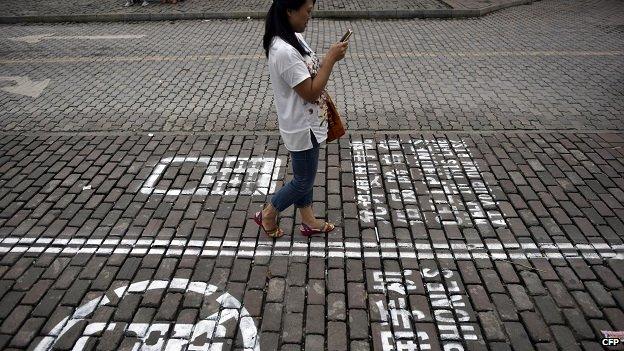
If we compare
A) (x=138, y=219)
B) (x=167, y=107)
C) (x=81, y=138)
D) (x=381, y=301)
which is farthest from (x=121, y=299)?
(x=167, y=107)

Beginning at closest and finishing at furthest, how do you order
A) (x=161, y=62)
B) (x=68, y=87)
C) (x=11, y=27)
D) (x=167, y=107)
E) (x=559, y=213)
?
(x=559, y=213)
(x=167, y=107)
(x=68, y=87)
(x=161, y=62)
(x=11, y=27)

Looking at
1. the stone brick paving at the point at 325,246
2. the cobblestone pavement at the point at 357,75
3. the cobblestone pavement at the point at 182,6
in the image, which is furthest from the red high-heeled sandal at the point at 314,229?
the cobblestone pavement at the point at 182,6

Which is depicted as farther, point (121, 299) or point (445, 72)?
point (445, 72)

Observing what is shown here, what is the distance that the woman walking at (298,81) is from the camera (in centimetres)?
312

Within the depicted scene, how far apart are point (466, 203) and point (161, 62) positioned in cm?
725

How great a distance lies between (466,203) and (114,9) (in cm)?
1257

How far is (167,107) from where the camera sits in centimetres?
723

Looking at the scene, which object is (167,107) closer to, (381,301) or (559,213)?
(381,301)

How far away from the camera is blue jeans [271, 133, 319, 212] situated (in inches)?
144

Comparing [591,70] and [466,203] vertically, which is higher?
[591,70]

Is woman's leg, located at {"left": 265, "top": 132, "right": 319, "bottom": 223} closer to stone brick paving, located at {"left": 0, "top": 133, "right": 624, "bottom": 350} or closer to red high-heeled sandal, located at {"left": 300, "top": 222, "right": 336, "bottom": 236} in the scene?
red high-heeled sandal, located at {"left": 300, "top": 222, "right": 336, "bottom": 236}

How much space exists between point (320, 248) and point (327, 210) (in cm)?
62

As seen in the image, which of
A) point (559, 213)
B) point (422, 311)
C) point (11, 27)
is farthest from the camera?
point (11, 27)

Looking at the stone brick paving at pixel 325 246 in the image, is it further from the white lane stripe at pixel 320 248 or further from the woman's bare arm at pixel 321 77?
the woman's bare arm at pixel 321 77
